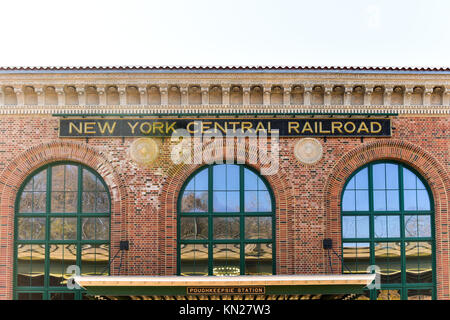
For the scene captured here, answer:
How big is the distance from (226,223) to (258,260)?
1.52 meters

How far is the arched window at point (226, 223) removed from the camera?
57.1 ft

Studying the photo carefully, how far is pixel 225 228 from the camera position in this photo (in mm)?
17547

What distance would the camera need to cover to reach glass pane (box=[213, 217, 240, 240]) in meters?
17.5

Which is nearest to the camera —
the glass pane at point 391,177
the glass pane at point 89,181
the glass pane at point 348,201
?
the glass pane at point 89,181

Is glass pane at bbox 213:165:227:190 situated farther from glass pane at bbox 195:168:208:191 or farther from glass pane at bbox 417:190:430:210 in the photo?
glass pane at bbox 417:190:430:210

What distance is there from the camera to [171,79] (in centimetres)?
1727

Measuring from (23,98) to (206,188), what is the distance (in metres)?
6.40

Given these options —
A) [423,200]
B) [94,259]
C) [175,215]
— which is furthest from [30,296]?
[423,200]

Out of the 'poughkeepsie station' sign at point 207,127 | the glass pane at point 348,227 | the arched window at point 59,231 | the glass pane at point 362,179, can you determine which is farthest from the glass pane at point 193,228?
the glass pane at point 362,179

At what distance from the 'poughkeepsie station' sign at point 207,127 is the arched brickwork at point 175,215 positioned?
89cm

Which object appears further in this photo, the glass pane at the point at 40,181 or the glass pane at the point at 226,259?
the glass pane at the point at 40,181

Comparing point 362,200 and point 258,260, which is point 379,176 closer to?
point 362,200

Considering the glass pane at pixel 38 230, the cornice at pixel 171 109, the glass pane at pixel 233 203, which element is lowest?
the glass pane at pixel 38 230

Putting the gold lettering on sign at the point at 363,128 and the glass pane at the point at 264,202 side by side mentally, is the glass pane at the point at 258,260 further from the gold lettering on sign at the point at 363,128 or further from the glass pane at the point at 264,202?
the gold lettering on sign at the point at 363,128
